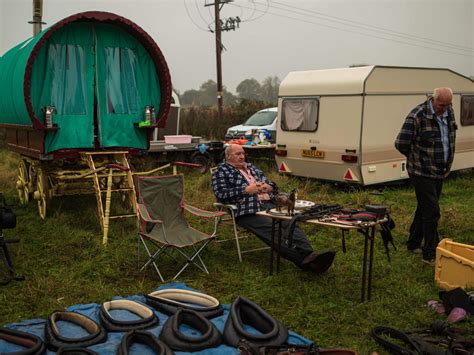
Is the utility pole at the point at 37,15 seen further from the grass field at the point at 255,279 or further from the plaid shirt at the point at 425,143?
the plaid shirt at the point at 425,143

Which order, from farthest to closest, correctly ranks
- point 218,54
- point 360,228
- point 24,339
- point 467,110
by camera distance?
1. point 218,54
2. point 467,110
3. point 360,228
4. point 24,339

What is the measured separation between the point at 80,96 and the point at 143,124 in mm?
953

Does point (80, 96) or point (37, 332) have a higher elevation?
point (80, 96)

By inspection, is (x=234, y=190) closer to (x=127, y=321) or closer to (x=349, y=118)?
(x=127, y=321)

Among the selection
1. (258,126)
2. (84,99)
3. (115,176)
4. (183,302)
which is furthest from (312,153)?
(183,302)

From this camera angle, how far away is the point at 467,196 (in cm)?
944

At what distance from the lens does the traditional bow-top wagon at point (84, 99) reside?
7.29 meters

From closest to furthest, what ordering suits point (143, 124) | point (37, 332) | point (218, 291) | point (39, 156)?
point (37, 332)
point (218, 291)
point (39, 156)
point (143, 124)

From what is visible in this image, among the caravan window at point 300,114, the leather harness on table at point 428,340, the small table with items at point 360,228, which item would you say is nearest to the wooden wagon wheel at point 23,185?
the caravan window at point 300,114

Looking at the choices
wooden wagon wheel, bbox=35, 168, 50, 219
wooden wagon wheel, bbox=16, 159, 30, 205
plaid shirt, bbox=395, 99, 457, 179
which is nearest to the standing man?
plaid shirt, bbox=395, 99, 457, 179

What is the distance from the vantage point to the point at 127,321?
3830 mm

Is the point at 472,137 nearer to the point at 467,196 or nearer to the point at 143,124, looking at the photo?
the point at 467,196

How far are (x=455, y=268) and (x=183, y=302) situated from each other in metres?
2.39

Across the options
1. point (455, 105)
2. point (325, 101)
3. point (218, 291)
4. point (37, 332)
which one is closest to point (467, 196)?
point (455, 105)
